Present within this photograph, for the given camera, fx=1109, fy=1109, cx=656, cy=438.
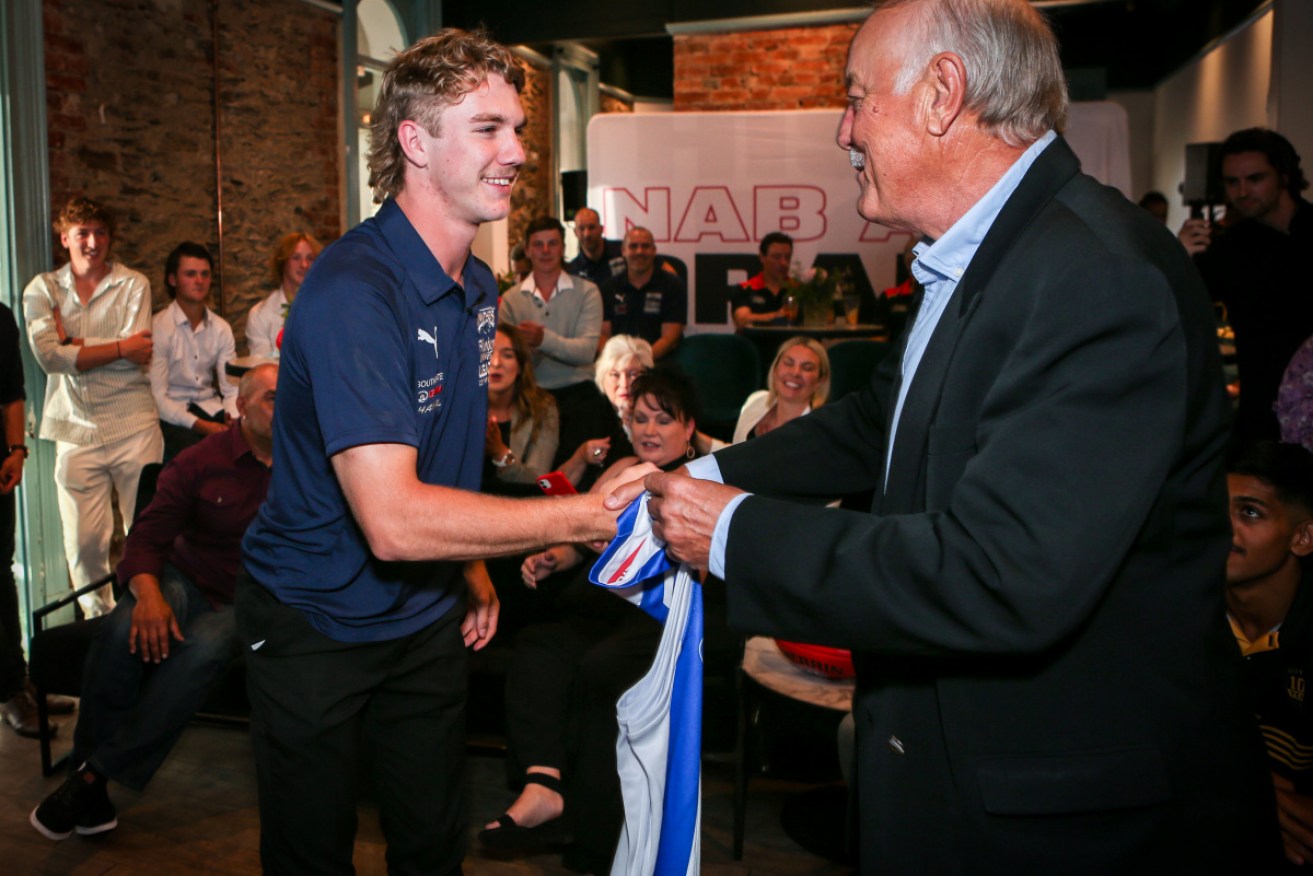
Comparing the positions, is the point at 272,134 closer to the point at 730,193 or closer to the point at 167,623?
the point at 730,193

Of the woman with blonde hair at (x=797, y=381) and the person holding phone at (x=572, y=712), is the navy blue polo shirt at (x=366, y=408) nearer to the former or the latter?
the person holding phone at (x=572, y=712)

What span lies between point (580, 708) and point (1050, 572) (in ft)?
7.92

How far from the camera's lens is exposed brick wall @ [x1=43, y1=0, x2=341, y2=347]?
625 centimetres

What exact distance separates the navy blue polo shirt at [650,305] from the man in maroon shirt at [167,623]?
3767 mm

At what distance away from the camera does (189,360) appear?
5516 mm

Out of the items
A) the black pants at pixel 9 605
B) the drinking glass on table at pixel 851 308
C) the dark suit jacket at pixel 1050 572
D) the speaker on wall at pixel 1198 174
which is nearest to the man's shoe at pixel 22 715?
the black pants at pixel 9 605

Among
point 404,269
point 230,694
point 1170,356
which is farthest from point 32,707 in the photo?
point 1170,356

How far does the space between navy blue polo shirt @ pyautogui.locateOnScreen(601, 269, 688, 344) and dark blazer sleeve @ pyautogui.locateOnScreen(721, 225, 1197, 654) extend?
5.82 m

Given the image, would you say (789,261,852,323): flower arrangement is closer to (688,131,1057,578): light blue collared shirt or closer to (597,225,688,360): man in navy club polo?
(597,225,688,360): man in navy club polo

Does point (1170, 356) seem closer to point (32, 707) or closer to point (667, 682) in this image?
point (667, 682)

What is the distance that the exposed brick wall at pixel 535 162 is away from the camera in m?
12.3

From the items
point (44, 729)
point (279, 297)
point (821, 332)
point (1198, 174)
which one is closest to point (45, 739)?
point (44, 729)

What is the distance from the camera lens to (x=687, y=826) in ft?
5.60

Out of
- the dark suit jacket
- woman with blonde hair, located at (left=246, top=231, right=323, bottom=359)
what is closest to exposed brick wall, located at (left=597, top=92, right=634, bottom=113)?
woman with blonde hair, located at (left=246, top=231, right=323, bottom=359)
